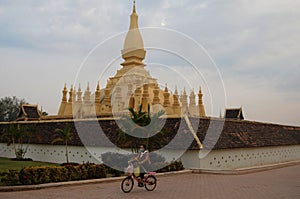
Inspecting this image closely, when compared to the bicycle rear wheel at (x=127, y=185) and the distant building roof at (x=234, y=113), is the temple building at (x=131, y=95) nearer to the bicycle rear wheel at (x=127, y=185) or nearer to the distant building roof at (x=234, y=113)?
the distant building roof at (x=234, y=113)

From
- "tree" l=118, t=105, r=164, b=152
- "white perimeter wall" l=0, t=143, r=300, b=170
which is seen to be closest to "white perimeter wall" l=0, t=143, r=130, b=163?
"white perimeter wall" l=0, t=143, r=300, b=170

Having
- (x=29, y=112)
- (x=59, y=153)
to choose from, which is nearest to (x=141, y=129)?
(x=59, y=153)

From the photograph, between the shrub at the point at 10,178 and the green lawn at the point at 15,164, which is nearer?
the shrub at the point at 10,178

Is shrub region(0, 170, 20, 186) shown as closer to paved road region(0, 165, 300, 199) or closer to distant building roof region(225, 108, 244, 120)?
paved road region(0, 165, 300, 199)

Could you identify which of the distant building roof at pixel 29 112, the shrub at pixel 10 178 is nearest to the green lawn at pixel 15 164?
the shrub at pixel 10 178

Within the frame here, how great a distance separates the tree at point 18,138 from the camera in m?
23.6

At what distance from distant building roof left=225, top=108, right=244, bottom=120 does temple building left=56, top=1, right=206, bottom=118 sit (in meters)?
8.06

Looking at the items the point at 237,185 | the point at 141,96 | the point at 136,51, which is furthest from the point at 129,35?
the point at 237,185

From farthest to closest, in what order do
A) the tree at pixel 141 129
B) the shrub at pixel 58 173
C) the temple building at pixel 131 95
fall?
1. the temple building at pixel 131 95
2. the tree at pixel 141 129
3. the shrub at pixel 58 173

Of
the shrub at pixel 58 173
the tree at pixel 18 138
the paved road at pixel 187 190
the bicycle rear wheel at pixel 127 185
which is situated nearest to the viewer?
the paved road at pixel 187 190

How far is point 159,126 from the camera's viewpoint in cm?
1798

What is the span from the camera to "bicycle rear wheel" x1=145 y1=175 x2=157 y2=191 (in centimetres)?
1172

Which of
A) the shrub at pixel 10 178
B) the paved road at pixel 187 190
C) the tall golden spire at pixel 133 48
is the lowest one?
the paved road at pixel 187 190

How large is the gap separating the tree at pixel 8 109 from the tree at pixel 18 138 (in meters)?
35.6
